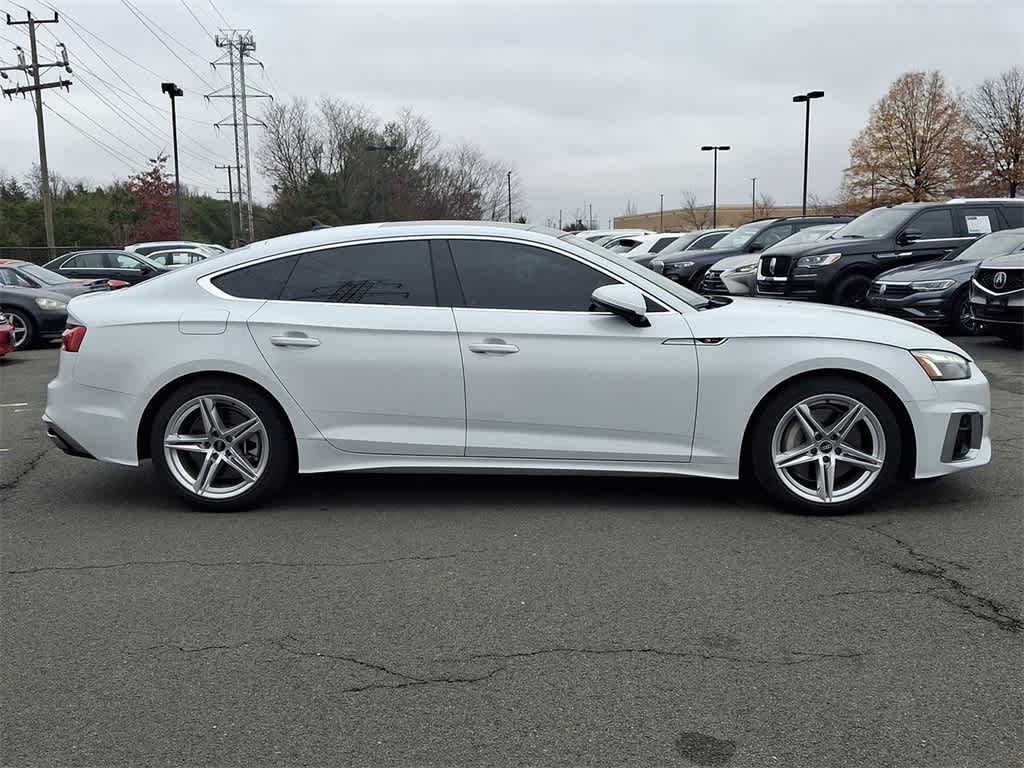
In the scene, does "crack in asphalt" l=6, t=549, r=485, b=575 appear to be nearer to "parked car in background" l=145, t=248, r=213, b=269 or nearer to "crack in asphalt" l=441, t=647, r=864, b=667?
"crack in asphalt" l=441, t=647, r=864, b=667

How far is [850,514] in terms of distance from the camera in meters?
5.20

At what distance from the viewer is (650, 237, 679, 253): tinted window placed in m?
26.5

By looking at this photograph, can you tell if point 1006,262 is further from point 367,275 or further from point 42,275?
point 42,275

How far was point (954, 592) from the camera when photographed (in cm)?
407

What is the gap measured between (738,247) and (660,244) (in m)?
6.97

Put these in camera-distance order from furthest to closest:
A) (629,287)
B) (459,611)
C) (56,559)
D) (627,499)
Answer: (627,499) → (629,287) → (56,559) → (459,611)

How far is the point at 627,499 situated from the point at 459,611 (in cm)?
186

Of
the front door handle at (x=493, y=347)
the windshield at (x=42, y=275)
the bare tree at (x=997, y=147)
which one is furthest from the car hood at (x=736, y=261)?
the bare tree at (x=997, y=147)

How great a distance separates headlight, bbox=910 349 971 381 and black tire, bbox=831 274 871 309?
9873 mm

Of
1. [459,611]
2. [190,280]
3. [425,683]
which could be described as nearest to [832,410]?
[459,611]

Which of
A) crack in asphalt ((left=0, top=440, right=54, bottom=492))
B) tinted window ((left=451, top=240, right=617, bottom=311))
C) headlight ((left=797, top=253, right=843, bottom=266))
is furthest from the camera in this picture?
headlight ((left=797, top=253, right=843, bottom=266))

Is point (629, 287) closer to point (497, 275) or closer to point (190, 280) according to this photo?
point (497, 275)

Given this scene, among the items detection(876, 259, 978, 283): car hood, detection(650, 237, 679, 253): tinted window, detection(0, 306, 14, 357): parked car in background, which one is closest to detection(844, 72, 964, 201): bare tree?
detection(650, 237, 679, 253): tinted window

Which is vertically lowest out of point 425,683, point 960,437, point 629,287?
point 425,683
